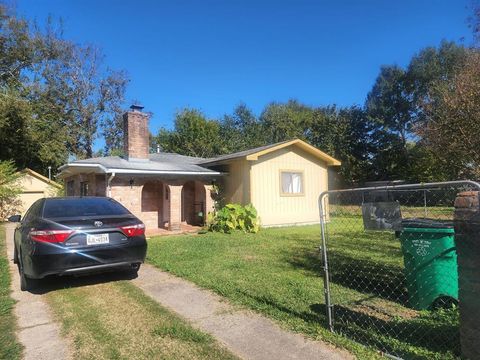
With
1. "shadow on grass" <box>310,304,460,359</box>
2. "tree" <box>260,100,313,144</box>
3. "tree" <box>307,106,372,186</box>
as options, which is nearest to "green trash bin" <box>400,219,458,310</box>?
"shadow on grass" <box>310,304,460,359</box>

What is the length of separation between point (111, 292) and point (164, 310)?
1.37 meters

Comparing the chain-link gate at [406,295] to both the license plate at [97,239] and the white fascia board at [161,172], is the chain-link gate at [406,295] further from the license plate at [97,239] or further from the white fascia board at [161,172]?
the white fascia board at [161,172]

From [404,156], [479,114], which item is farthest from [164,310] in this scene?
[404,156]

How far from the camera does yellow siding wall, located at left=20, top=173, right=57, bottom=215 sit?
25250mm

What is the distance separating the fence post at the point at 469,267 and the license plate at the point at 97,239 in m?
4.87

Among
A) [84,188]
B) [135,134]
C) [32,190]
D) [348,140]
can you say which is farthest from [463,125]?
[32,190]

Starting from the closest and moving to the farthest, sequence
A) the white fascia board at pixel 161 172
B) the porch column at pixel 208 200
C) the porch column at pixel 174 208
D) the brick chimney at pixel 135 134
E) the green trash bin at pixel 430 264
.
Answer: the green trash bin at pixel 430 264
the white fascia board at pixel 161 172
the porch column at pixel 174 208
the brick chimney at pixel 135 134
the porch column at pixel 208 200

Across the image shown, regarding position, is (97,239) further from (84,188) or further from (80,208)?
(84,188)

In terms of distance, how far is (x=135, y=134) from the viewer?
584 inches

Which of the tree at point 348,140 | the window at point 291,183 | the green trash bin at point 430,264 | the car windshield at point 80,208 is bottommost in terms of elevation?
the green trash bin at point 430,264

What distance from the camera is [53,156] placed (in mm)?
29328

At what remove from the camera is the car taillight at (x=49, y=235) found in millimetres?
5328

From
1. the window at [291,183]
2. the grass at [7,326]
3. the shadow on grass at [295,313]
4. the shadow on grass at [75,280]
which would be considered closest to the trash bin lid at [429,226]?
the shadow on grass at [295,313]

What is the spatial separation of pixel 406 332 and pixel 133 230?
4.32 meters
